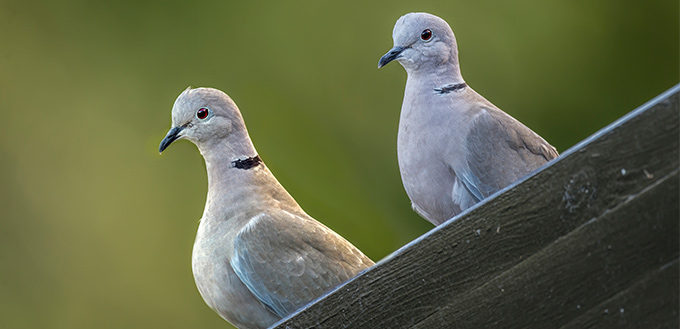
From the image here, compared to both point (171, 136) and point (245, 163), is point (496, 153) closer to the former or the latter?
point (245, 163)

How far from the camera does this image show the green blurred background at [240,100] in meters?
2.72

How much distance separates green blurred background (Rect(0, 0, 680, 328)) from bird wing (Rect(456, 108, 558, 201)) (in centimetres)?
136

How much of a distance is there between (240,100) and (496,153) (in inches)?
61.4

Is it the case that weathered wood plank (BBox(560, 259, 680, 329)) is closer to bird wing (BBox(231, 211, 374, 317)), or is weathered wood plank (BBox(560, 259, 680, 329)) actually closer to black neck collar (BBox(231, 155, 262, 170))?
bird wing (BBox(231, 211, 374, 317))

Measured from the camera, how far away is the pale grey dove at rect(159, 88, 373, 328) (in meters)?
1.44

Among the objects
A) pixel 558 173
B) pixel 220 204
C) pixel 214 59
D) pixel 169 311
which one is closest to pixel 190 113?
pixel 220 204

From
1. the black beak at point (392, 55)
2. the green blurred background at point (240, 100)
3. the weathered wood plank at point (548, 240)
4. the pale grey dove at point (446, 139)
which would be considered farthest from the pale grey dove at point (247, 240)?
the green blurred background at point (240, 100)

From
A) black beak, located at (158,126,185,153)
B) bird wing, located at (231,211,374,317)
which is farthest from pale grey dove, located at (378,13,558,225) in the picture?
black beak, located at (158,126,185,153)

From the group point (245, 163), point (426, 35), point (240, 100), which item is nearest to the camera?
point (426, 35)

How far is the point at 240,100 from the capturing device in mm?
2777

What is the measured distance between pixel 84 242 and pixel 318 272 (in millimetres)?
1535

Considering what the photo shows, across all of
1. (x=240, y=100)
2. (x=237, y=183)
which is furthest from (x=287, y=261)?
(x=240, y=100)

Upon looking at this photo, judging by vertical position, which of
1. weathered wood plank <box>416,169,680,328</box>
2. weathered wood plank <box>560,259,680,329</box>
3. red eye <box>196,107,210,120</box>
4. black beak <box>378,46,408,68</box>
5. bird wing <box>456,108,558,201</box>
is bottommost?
weathered wood plank <box>560,259,680,329</box>

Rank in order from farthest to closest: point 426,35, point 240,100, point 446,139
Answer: point 240,100
point 426,35
point 446,139
